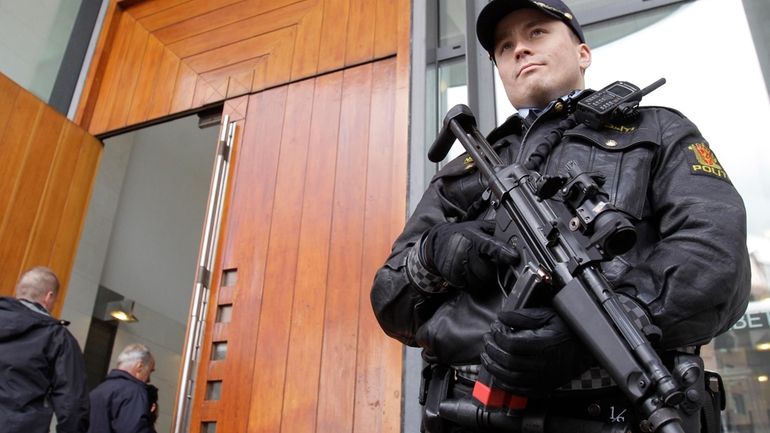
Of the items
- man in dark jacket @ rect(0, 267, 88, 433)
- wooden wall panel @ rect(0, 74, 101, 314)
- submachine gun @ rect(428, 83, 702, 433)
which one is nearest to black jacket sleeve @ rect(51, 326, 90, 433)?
man in dark jacket @ rect(0, 267, 88, 433)

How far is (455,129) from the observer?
5.25 feet

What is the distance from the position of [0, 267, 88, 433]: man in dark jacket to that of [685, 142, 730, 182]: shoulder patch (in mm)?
2643

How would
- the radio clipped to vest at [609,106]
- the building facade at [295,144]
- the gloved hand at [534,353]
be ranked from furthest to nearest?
the building facade at [295,144], the radio clipped to vest at [609,106], the gloved hand at [534,353]

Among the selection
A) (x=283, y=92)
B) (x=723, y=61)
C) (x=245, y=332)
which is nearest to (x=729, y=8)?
(x=723, y=61)

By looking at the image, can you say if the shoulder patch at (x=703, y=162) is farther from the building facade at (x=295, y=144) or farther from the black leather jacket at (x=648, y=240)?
the building facade at (x=295, y=144)

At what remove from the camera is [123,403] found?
11.8 feet

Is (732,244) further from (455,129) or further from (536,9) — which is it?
(536,9)

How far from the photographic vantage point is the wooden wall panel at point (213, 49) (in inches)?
153

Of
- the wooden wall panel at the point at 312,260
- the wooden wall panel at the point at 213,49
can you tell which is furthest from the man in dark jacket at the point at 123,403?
the wooden wall panel at the point at 213,49

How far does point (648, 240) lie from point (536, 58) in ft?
1.86

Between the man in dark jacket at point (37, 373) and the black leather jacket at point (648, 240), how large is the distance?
1959 millimetres

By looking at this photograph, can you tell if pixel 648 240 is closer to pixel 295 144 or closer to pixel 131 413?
pixel 295 144

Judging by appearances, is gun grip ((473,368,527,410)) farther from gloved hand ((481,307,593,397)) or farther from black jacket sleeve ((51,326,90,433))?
black jacket sleeve ((51,326,90,433))

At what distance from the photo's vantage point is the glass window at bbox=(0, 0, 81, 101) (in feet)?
14.8
